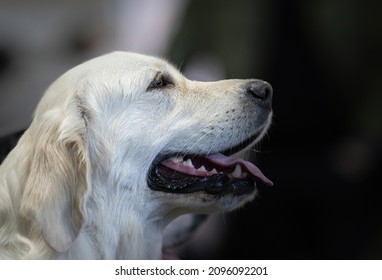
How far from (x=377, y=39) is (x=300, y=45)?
0.27m

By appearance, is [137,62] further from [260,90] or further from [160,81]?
[260,90]

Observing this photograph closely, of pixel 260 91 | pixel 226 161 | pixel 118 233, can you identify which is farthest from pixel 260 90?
pixel 118 233

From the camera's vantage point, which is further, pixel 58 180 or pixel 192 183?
pixel 192 183

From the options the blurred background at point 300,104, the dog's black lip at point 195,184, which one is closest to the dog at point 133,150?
the dog's black lip at point 195,184

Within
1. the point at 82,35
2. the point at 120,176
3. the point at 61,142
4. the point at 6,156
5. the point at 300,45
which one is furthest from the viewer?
the point at 82,35

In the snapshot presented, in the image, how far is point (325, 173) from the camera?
2.10 meters

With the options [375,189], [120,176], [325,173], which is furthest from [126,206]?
[375,189]

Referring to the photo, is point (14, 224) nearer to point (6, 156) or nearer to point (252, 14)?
point (6, 156)

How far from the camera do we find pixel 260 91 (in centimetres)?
170

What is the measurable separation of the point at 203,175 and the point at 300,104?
1.86 ft

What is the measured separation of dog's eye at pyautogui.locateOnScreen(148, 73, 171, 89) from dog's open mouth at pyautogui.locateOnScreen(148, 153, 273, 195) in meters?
0.20

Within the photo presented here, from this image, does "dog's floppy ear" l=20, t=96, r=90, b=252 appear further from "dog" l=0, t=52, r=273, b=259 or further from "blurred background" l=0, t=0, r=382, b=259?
"blurred background" l=0, t=0, r=382, b=259

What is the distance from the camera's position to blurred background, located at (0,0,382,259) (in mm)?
2055

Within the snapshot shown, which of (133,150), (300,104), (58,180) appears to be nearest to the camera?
(58,180)
